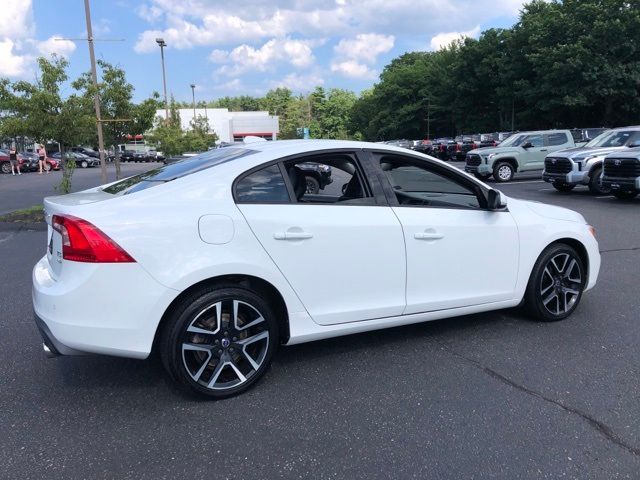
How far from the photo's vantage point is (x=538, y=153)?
63.4ft

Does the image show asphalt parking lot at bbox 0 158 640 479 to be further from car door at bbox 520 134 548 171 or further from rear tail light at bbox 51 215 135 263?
car door at bbox 520 134 548 171

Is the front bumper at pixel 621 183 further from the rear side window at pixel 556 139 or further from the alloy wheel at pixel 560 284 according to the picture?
the alloy wheel at pixel 560 284

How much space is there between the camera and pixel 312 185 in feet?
13.3

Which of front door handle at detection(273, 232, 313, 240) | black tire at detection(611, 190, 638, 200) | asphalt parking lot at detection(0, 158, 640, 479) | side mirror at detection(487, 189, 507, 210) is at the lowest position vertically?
asphalt parking lot at detection(0, 158, 640, 479)

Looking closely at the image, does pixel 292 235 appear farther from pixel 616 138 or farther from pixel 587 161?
pixel 616 138

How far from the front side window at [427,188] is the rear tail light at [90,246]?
6.28 feet

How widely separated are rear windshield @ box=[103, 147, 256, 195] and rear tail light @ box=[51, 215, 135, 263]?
0.49 meters

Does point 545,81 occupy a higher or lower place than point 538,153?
higher

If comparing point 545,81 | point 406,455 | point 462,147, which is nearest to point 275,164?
point 406,455

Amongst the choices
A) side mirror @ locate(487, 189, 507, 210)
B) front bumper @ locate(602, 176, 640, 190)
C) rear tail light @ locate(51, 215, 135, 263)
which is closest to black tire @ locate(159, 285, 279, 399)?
rear tail light @ locate(51, 215, 135, 263)

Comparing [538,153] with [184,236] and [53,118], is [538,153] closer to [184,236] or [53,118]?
[53,118]

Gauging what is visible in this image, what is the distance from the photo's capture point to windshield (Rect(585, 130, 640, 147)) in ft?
47.7

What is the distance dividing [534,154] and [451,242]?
16962mm

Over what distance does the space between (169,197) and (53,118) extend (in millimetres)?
11401
